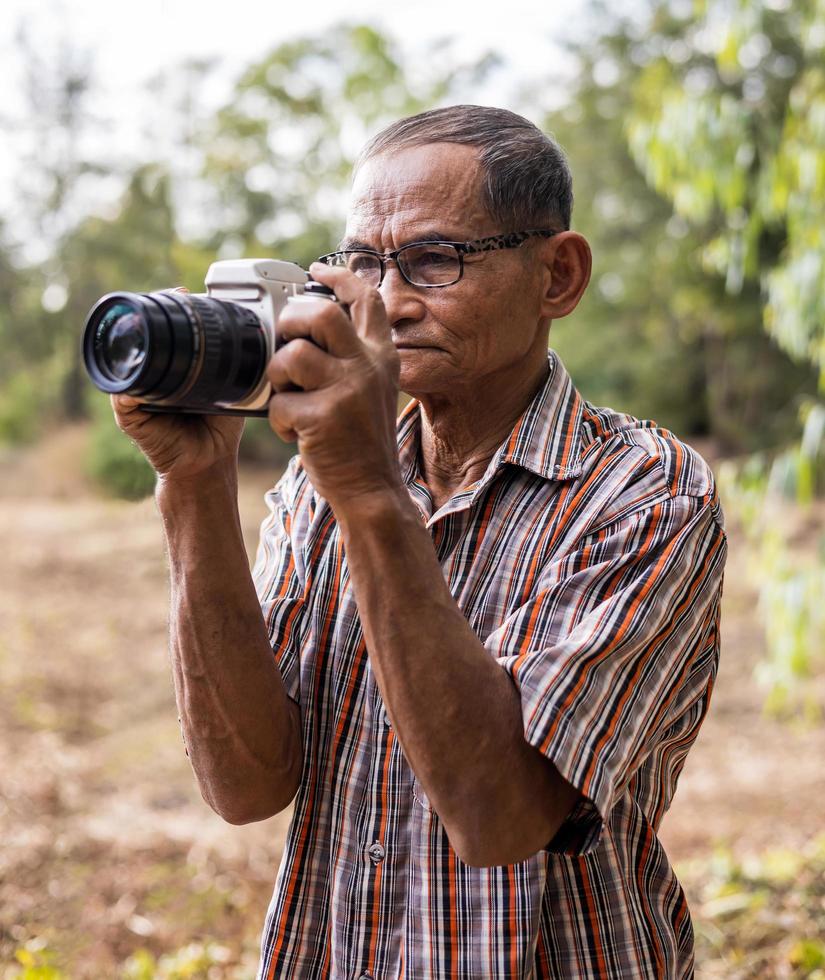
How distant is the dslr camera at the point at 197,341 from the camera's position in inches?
40.3

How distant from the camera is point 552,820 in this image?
107 centimetres

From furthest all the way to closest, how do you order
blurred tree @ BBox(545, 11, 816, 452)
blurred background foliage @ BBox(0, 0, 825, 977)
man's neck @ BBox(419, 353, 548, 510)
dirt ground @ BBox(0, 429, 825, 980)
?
blurred tree @ BBox(545, 11, 816, 452), blurred background foliage @ BBox(0, 0, 825, 977), dirt ground @ BBox(0, 429, 825, 980), man's neck @ BBox(419, 353, 548, 510)

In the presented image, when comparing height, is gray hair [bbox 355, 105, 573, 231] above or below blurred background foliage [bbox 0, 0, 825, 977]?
below

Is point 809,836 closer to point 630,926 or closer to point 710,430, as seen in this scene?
point 630,926

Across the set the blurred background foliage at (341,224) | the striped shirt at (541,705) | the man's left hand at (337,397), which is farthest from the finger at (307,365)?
the blurred background foliage at (341,224)

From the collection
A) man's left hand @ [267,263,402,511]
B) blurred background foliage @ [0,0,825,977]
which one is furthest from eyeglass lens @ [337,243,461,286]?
blurred background foliage @ [0,0,825,977]

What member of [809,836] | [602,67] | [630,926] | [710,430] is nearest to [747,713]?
[809,836]

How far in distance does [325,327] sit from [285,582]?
49 centimetres

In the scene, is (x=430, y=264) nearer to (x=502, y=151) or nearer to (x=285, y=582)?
(x=502, y=151)

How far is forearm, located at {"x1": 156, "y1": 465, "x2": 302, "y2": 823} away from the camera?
4.07ft

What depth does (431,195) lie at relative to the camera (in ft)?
4.27

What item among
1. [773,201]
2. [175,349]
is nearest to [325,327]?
[175,349]

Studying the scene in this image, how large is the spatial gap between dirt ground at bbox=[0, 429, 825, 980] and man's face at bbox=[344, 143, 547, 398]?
5.38ft

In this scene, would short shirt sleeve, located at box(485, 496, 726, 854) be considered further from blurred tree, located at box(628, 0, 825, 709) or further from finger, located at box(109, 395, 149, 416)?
blurred tree, located at box(628, 0, 825, 709)
